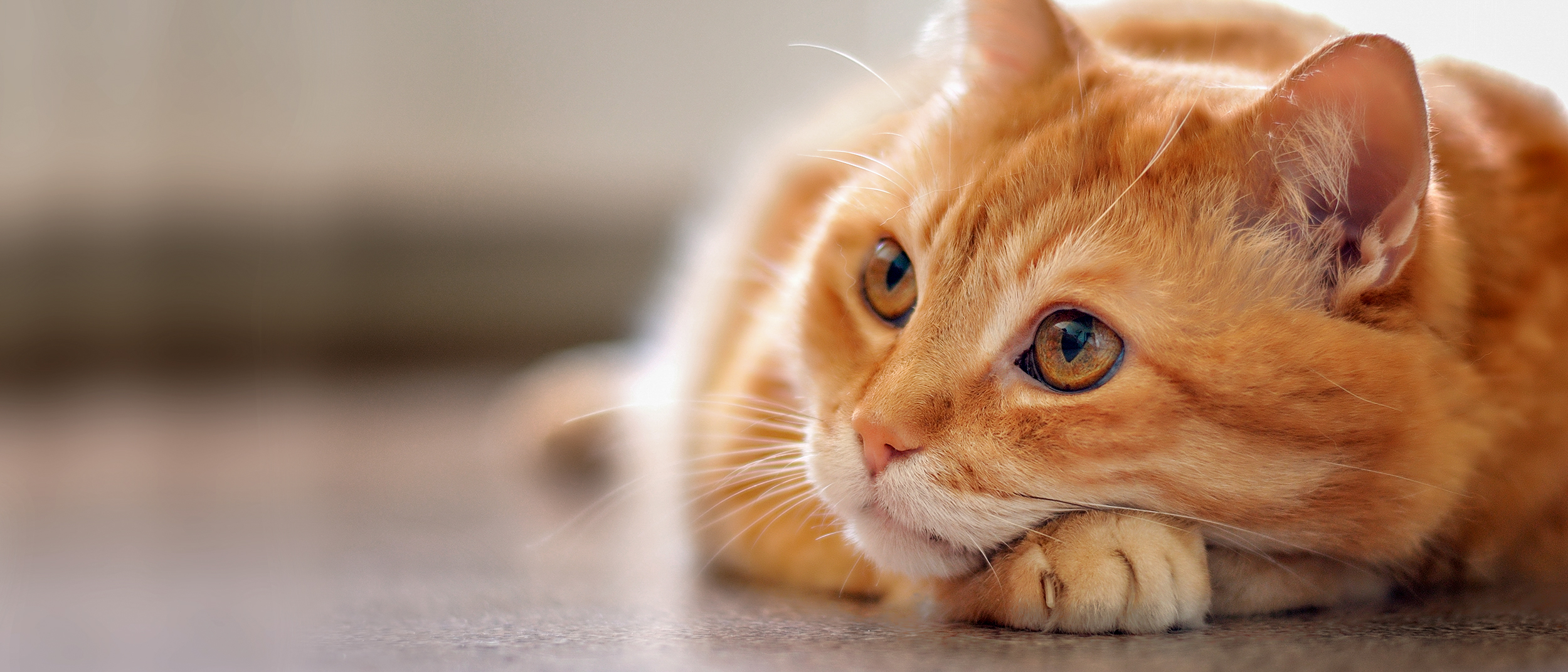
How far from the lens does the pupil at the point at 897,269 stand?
94 cm

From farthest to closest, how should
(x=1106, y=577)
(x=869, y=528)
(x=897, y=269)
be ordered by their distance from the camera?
(x=897, y=269)
(x=869, y=528)
(x=1106, y=577)

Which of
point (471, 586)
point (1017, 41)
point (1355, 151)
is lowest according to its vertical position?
point (471, 586)

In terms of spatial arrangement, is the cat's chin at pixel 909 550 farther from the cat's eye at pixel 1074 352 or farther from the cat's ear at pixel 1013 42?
the cat's ear at pixel 1013 42

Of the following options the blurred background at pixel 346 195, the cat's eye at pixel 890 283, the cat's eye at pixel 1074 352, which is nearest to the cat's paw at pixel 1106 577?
the cat's eye at pixel 1074 352

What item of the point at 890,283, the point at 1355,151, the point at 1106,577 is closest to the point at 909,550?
the point at 1106,577

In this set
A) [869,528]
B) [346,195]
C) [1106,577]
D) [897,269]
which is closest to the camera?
[1106,577]

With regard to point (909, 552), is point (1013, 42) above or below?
above

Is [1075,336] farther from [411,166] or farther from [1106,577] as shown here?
[411,166]

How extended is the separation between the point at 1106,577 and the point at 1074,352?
0.17 meters

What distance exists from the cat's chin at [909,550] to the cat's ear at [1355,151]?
1.22 ft

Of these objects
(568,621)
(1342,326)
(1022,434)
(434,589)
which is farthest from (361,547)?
(1342,326)

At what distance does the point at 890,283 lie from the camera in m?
0.95

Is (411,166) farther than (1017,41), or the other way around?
(411,166)

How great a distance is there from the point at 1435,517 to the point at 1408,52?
0.38 meters
